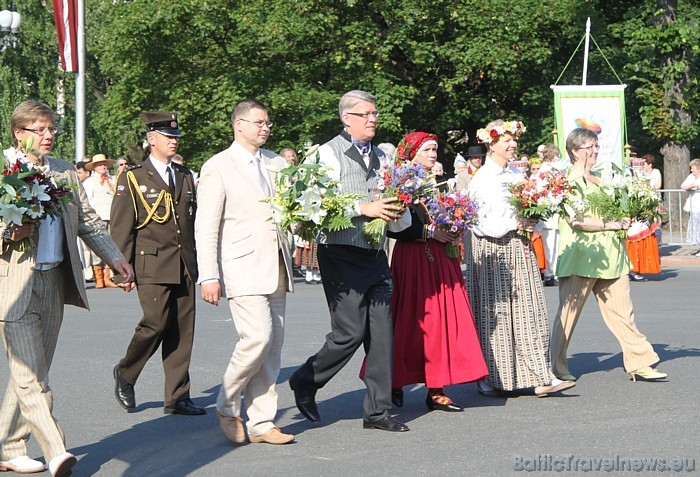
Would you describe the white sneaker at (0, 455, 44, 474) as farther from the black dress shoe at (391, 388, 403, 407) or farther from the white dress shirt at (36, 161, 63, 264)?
the black dress shoe at (391, 388, 403, 407)

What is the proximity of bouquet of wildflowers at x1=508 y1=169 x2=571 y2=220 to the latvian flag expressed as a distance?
52.8 feet

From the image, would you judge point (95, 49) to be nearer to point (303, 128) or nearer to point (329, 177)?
point (303, 128)

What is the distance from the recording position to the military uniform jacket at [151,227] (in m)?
7.97

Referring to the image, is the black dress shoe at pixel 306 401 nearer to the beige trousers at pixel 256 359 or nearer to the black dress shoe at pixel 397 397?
the beige trousers at pixel 256 359

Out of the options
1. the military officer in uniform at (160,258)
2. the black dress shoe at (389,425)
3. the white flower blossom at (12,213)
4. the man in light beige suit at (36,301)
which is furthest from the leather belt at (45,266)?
the black dress shoe at (389,425)

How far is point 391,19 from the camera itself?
27.8m

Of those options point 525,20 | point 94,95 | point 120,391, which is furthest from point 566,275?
point 94,95

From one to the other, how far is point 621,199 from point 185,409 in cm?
352

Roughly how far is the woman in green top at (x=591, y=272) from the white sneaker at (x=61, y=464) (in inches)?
162

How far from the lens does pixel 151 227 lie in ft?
26.5

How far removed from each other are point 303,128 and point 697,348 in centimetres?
1938

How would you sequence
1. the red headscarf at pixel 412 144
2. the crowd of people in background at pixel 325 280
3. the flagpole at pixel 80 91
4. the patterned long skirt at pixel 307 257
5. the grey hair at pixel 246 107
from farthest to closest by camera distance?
the flagpole at pixel 80 91
the patterned long skirt at pixel 307 257
the red headscarf at pixel 412 144
the grey hair at pixel 246 107
the crowd of people in background at pixel 325 280

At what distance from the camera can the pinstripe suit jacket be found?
6000 millimetres

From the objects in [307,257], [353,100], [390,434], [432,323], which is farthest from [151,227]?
[307,257]
